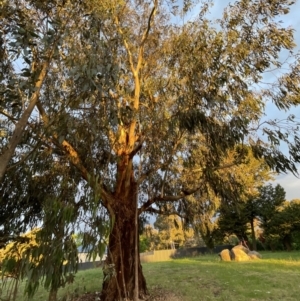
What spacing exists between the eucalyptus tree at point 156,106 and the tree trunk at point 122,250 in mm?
17

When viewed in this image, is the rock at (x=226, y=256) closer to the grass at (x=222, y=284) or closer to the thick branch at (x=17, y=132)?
the grass at (x=222, y=284)

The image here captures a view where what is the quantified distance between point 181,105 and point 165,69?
4.01 ft

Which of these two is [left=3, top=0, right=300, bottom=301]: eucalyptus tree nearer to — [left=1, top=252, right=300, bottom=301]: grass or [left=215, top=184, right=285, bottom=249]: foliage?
[left=1, top=252, right=300, bottom=301]: grass

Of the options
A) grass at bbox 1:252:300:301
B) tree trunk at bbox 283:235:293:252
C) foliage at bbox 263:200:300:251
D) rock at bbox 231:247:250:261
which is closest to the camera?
grass at bbox 1:252:300:301

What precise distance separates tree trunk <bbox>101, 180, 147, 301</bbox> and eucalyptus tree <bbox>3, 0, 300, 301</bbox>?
2 centimetres

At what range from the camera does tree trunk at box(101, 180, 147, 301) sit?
5.67 meters

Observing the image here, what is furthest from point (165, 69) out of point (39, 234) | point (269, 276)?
point (269, 276)

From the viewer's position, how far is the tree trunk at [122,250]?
5.67 metres

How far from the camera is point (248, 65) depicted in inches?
224

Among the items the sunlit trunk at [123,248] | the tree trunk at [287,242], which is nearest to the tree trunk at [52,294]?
the sunlit trunk at [123,248]

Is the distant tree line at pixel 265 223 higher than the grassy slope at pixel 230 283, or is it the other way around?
the distant tree line at pixel 265 223

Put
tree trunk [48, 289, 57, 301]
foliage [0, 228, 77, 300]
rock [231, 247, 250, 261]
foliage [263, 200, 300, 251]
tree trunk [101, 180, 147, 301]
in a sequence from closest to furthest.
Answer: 1. foliage [0, 228, 77, 300]
2. tree trunk [48, 289, 57, 301]
3. tree trunk [101, 180, 147, 301]
4. rock [231, 247, 250, 261]
5. foliage [263, 200, 300, 251]

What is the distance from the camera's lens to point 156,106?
19.4 feet

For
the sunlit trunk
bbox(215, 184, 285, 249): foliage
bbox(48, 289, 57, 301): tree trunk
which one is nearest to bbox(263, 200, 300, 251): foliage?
bbox(215, 184, 285, 249): foliage
